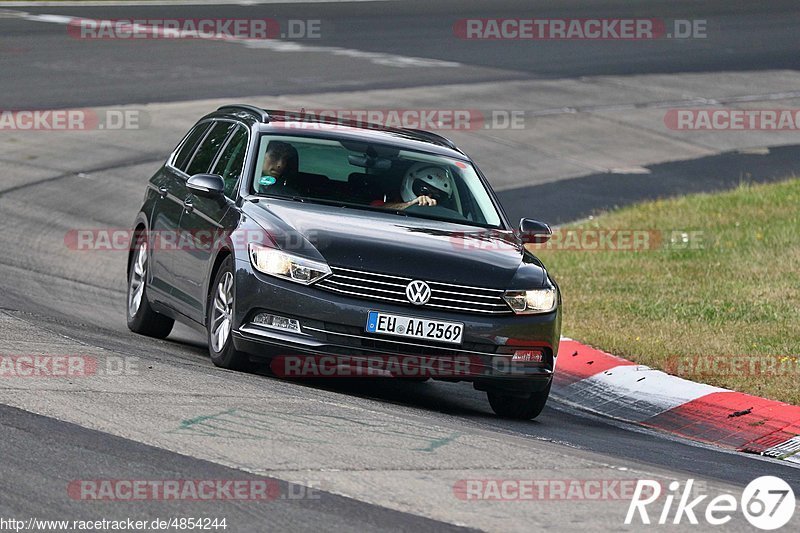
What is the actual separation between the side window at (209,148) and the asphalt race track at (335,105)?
1.27m

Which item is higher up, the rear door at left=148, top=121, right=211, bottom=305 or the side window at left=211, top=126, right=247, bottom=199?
the side window at left=211, top=126, right=247, bottom=199

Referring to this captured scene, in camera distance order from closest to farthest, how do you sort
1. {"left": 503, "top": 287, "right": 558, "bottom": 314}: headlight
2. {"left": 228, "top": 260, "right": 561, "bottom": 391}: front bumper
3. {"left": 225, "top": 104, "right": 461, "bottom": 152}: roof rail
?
{"left": 228, "top": 260, "right": 561, "bottom": 391}: front bumper < {"left": 503, "top": 287, "right": 558, "bottom": 314}: headlight < {"left": 225, "top": 104, "right": 461, "bottom": 152}: roof rail

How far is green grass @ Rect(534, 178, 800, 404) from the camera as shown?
1105 cm

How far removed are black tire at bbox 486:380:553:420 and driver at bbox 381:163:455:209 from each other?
134cm

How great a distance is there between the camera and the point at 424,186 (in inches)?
388

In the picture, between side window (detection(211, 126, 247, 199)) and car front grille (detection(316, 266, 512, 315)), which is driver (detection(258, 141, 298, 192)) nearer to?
side window (detection(211, 126, 247, 199))

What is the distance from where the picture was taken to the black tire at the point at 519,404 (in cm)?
920

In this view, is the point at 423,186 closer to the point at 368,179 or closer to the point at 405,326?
the point at 368,179

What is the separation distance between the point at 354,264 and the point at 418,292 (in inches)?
15.5

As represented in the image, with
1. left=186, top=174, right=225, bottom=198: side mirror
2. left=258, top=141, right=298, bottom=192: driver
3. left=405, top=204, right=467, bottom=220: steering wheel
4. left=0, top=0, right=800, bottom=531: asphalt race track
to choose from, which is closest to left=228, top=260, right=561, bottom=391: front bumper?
left=0, top=0, right=800, bottom=531: asphalt race track

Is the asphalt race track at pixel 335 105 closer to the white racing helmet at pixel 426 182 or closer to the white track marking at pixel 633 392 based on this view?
the white track marking at pixel 633 392

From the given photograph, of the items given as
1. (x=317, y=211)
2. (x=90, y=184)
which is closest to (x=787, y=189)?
(x=90, y=184)

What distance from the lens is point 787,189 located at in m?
18.8

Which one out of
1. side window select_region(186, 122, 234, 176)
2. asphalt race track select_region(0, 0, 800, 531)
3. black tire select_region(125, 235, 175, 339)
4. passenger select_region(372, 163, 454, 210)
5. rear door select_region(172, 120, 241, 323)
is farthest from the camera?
black tire select_region(125, 235, 175, 339)
